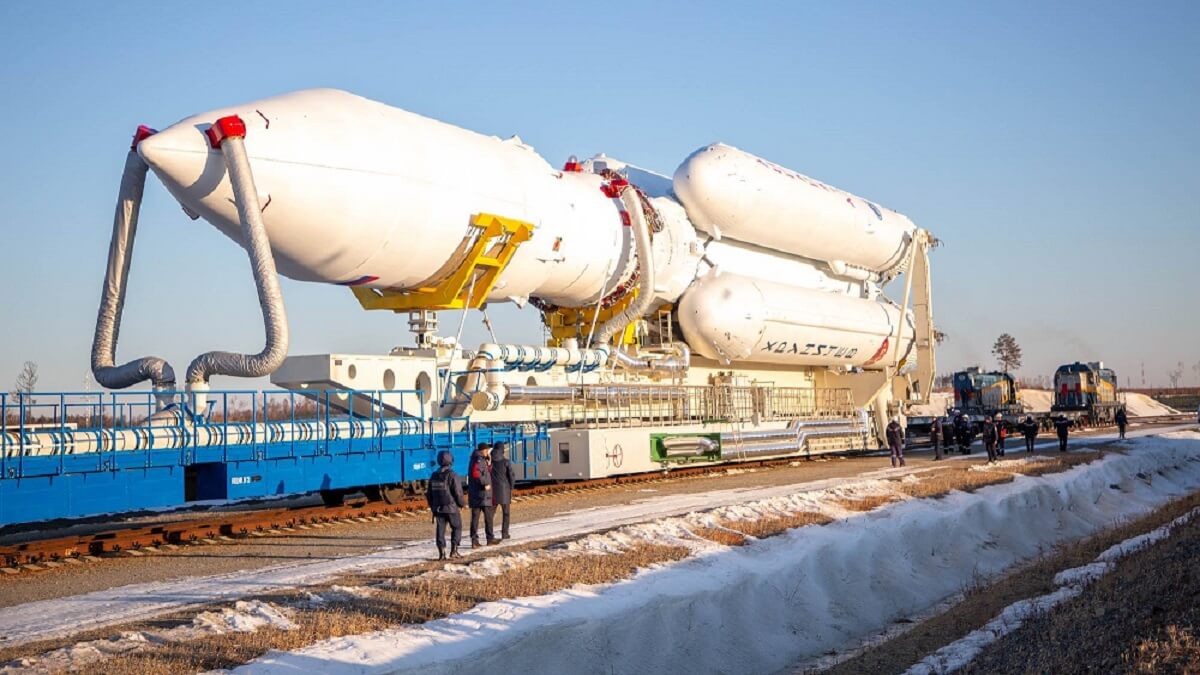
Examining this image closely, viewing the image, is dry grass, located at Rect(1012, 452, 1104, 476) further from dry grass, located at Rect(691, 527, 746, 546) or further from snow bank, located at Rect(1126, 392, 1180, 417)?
snow bank, located at Rect(1126, 392, 1180, 417)

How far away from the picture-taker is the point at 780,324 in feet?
92.6

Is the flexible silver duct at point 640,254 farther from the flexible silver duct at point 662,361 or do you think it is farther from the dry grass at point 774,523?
the dry grass at point 774,523

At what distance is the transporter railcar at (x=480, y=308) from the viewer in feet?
49.6

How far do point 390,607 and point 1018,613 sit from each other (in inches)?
238

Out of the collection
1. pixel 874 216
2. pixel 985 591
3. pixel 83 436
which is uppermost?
pixel 874 216

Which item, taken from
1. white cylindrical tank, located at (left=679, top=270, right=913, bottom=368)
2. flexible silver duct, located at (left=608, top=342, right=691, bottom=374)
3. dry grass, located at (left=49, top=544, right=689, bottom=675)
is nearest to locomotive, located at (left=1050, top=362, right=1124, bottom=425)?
white cylindrical tank, located at (left=679, top=270, right=913, bottom=368)

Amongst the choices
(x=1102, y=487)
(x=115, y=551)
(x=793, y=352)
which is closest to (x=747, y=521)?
(x=115, y=551)

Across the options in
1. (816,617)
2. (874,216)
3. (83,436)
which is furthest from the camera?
(874,216)

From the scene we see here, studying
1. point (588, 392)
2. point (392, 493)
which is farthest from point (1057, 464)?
point (392, 493)

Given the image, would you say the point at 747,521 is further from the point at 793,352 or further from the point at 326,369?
the point at 793,352

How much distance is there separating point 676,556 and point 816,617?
1.63 meters

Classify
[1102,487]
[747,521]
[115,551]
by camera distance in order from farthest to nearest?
[1102,487]
[747,521]
[115,551]

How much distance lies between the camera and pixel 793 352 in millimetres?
29781

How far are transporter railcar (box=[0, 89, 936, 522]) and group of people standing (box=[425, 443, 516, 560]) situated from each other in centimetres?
351
